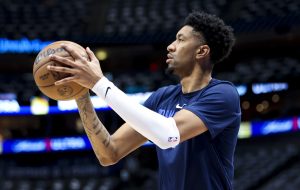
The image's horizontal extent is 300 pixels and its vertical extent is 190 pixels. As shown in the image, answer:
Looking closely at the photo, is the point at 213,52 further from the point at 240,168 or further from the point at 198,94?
the point at 240,168

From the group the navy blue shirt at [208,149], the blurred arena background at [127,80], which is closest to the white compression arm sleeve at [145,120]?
the navy blue shirt at [208,149]

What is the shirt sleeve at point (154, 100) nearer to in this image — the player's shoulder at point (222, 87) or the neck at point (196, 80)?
the neck at point (196, 80)

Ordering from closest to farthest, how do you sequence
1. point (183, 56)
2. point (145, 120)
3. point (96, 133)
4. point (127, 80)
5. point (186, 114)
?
1. point (145, 120)
2. point (186, 114)
3. point (183, 56)
4. point (96, 133)
5. point (127, 80)

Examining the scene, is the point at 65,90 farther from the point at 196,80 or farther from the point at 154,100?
the point at 196,80

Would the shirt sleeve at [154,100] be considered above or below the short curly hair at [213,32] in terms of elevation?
below

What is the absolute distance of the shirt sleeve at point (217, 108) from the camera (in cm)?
310

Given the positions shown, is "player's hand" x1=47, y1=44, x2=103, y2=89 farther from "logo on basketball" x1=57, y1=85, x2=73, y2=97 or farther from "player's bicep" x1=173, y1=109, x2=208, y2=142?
"player's bicep" x1=173, y1=109, x2=208, y2=142

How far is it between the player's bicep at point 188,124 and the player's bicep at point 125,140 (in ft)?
1.85

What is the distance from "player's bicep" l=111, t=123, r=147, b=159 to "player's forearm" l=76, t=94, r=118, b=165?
0.04 m

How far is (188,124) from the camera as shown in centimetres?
302

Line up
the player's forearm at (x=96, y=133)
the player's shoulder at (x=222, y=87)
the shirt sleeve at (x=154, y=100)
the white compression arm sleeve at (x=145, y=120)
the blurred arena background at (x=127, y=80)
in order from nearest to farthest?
the white compression arm sleeve at (x=145, y=120) < the player's shoulder at (x=222, y=87) < the player's forearm at (x=96, y=133) < the shirt sleeve at (x=154, y=100) < the blurred arena background at (x=127, y=80)

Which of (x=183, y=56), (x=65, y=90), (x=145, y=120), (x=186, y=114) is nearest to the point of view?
(x=145, y=120)

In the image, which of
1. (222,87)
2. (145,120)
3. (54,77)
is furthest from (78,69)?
(222,87)

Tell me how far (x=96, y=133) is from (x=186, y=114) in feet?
2.23
